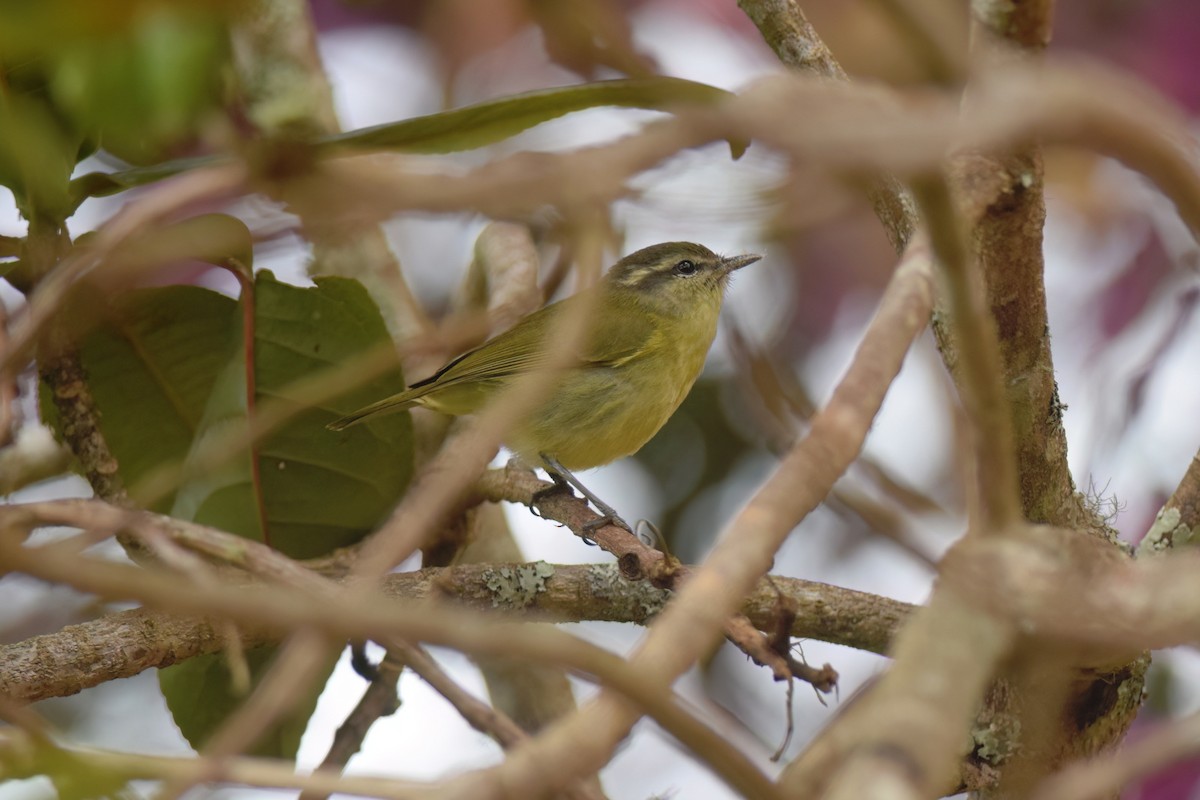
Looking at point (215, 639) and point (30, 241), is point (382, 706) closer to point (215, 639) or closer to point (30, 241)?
point (215, 639)

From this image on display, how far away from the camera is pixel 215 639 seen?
7.70 feet

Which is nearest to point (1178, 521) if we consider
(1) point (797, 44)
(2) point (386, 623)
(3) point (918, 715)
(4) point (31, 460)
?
(1) point (797, 44)

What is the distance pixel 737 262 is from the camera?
4.51m

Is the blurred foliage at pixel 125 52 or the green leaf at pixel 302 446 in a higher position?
the blurred foliage at pixel 125 52

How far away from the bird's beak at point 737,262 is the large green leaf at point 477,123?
198 cm

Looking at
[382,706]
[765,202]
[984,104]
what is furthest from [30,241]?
[984,104]

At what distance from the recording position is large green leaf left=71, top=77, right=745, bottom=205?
240 centimetres

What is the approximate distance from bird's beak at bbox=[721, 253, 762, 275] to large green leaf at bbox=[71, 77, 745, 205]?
1985 mm

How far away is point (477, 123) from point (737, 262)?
82.6 inches

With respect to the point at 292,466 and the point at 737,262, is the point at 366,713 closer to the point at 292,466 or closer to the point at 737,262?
the point at 292,466

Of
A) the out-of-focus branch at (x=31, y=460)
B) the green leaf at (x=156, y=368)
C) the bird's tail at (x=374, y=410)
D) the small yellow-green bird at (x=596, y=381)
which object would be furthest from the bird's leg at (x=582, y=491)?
the out-of-focus branch at (x=31, y=460)

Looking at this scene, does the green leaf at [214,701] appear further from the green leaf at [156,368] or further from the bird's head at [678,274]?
the bird's head at [678,274]

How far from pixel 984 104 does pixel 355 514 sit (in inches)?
85.3

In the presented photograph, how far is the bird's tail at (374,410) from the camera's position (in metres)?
2.81
